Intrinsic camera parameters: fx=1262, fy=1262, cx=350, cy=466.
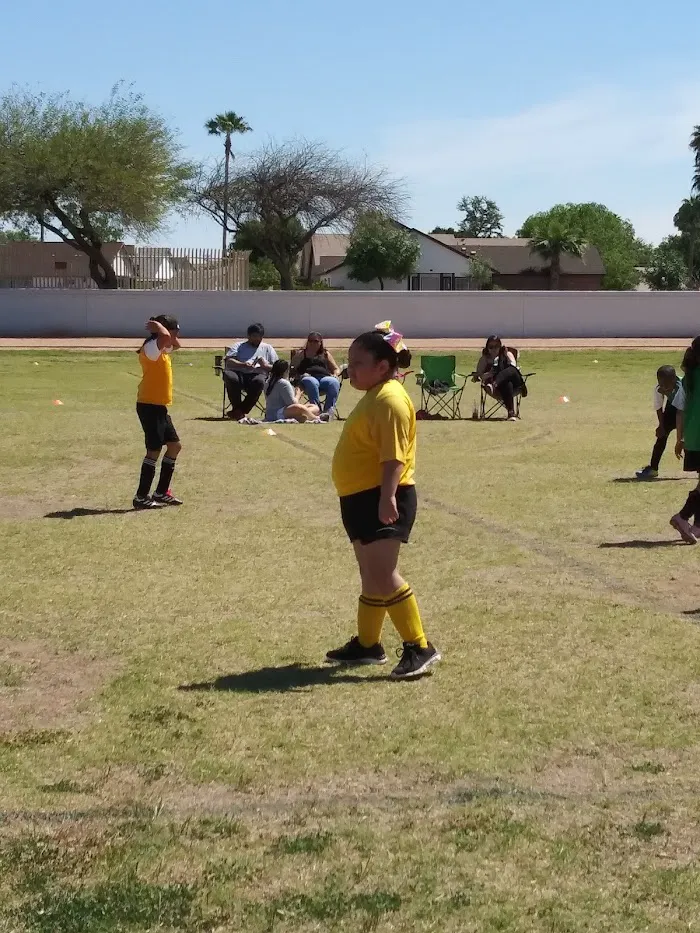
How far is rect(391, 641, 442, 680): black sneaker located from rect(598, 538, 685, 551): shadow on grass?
348 centimetres

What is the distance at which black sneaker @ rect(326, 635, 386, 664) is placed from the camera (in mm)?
6301

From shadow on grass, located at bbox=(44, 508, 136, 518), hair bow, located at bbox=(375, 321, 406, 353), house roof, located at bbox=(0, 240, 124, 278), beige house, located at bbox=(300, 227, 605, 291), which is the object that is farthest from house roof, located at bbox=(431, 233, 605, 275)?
hair bow, located at bbox=(375, 321, 406, 353)

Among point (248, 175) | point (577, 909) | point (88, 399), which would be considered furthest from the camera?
point (248, 175)

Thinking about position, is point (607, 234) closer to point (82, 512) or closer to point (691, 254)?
point (691, 254)

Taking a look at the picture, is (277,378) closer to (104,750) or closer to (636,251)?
(104,750)

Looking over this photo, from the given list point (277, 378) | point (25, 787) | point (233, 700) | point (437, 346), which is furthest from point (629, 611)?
point (437, 346)

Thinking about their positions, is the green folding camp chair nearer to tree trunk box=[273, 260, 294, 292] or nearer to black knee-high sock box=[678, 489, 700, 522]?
black knee-high sock box=[678, 489, 700, 522]

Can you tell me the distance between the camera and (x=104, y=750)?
5.00m

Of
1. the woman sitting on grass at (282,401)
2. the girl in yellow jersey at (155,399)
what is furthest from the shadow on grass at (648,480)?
the woman sitting on grass at (282,401)

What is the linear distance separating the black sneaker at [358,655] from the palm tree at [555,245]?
7954 cm

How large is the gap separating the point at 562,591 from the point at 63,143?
44882 millimetres

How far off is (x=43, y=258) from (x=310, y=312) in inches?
656

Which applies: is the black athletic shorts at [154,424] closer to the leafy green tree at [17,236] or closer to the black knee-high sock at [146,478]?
the black knee-high sock at [146,478]

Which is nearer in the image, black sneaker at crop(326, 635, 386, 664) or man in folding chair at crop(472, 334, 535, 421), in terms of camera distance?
black sneaker at crop(326, 635, 386, 664)
